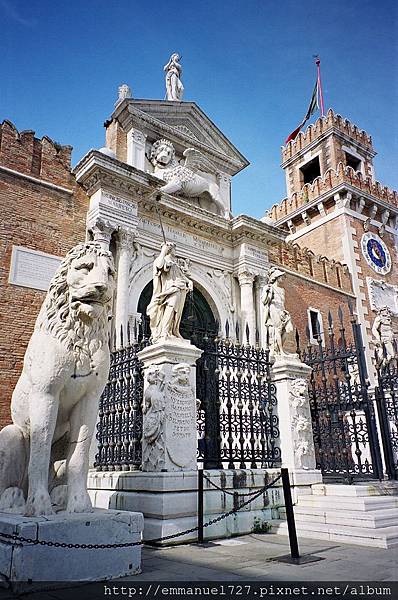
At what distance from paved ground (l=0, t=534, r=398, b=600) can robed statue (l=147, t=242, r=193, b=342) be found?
2.58 m

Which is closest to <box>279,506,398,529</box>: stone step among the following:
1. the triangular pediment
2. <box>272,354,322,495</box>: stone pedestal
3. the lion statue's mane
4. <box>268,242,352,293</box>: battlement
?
<box>272,354,322,495</box>: stone pedestal

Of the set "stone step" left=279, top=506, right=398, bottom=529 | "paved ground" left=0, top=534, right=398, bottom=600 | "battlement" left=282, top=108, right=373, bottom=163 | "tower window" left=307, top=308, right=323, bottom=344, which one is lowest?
A: "paved ground" left=0, top=534, right=398, bottom=600

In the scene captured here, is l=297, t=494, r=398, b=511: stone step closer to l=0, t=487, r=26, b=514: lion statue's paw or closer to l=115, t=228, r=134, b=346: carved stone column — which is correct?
l=0, t=487, r=26, b=514: lion statue's paw

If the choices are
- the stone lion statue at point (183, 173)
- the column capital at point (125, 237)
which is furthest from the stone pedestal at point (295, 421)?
the stone lion statue at point (183, 173)

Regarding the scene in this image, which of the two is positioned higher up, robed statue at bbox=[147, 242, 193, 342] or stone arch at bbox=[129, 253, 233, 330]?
stone arch at bbox=[129, 253, 233, 330]

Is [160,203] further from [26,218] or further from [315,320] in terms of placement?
[315,320]

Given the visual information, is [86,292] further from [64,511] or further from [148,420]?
[148,420]

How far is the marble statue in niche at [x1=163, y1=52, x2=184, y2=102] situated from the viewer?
1420 cm

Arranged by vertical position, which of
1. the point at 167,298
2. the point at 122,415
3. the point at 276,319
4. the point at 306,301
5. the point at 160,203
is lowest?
the point at 122,415

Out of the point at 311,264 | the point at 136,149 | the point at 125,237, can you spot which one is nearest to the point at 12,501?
the point at 125,237

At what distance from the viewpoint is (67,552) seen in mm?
3398

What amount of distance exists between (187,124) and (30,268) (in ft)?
23.0

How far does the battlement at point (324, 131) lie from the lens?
74.7ft

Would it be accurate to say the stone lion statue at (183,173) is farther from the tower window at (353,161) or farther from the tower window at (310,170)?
the tower window at (353,161)
